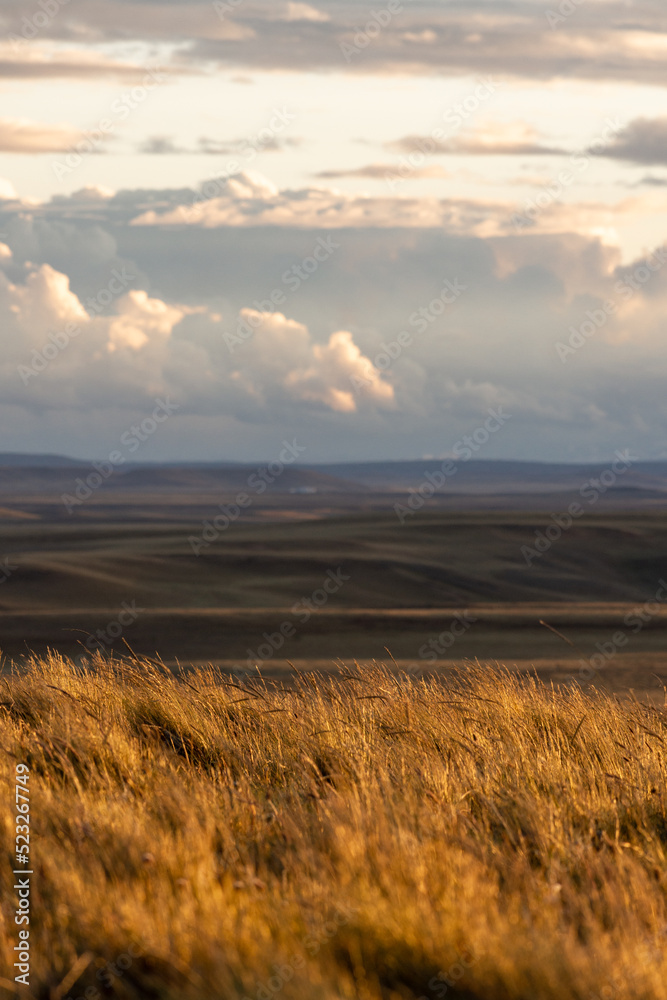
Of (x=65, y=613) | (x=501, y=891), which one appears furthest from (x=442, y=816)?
(x=65, y=613)

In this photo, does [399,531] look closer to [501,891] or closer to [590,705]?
[590,705]

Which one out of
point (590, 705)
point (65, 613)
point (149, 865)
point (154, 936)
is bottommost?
point (154, 936)

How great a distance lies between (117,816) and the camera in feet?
16.9

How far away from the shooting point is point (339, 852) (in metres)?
4.61

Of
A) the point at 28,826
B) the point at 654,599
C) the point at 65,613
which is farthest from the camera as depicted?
the point at 654,599

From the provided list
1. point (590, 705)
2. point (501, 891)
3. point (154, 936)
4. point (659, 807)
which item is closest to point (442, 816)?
point (501, 891)

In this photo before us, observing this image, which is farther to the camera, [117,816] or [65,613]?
[65,613]

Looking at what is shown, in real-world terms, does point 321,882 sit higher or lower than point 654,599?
lower

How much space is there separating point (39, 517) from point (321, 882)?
104221 mm

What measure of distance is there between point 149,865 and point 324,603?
2874cm

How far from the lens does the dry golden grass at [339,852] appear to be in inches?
149

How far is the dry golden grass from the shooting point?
3775 millimetres

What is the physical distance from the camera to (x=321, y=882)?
445cm

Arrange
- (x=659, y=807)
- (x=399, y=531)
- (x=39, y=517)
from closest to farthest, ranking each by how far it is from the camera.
A: (x=659, y=807) < (x=399, y=531) < (x=39, y=517)
